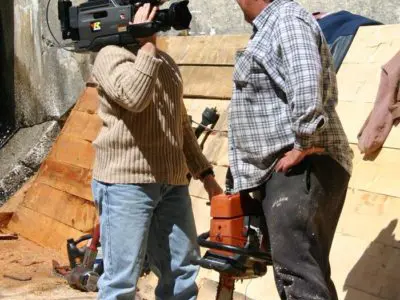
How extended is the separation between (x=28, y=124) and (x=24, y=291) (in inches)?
133

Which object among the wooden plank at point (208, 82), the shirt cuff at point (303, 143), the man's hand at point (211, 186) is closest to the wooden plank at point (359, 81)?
the wooden plank at point (208, 82)

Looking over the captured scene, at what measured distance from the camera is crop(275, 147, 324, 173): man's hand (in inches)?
120

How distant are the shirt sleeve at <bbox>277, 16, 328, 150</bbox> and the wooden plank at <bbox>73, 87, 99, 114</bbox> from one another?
3.98m

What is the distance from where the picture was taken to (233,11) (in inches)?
260

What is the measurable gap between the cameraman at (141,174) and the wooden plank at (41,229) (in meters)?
2.84

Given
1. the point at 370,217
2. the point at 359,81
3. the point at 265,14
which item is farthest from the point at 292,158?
the point at 359,81

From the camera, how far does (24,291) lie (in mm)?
5379

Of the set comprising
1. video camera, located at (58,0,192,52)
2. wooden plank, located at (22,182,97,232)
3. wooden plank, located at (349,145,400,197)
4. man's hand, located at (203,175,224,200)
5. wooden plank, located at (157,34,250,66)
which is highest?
video camera, located at (58,0,192,52)

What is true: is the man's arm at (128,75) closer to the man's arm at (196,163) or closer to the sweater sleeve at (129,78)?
the sweater sleeve at (129,78)

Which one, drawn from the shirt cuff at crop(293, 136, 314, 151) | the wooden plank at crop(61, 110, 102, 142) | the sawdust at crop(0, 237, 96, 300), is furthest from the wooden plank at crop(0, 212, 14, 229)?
the shirt cuff at crop(293, 136, 314, 151)

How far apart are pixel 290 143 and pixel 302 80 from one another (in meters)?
0.29

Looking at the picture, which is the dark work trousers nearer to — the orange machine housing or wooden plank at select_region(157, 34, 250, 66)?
the orange machine housing

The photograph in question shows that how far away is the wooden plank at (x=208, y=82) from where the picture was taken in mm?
5832

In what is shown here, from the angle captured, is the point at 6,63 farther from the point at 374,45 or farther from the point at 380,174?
the point at 380,174
